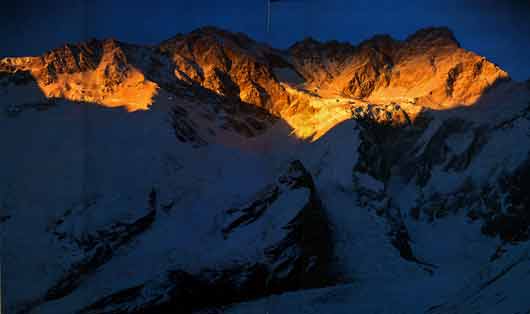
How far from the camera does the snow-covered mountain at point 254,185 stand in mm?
12656

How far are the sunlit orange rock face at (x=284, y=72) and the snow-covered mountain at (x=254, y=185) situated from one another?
2.9 inches

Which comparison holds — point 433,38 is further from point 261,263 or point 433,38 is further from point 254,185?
point 261,263

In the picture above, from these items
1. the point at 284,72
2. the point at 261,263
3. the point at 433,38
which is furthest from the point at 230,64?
the point at 261,263

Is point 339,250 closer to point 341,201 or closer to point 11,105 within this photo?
point 341,201

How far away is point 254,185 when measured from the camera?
1539 centimetres

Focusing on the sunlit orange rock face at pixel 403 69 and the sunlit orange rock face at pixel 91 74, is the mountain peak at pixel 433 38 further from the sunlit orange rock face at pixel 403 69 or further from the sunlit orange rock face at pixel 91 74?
the sunlit orange rock face at pixel 91 74

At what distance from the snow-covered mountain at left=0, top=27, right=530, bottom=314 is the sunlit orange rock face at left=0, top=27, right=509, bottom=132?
7cm

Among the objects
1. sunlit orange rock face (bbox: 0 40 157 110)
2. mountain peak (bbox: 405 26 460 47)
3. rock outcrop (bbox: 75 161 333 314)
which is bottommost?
rock outcrop (bbox: 75 161 333 314)

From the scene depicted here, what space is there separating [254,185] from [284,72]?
8686 mm

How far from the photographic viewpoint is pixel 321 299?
40.7 feet

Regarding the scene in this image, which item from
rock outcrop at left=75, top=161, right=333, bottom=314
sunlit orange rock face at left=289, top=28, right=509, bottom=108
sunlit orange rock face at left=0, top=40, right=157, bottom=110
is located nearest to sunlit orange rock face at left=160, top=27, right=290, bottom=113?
sunlit orange rock face at left=289, top=28, right=509, bottom=108

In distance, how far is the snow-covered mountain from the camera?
1266cm

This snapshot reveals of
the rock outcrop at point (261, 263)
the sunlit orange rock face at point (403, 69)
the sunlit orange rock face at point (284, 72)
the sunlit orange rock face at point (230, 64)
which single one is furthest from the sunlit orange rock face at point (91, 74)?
the sunlit orange rock face at point (403, 69)

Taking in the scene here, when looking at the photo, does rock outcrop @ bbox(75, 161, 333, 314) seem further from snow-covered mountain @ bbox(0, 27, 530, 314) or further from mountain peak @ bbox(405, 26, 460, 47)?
mountain peak @ bbox(405, 26, 460, 47)
